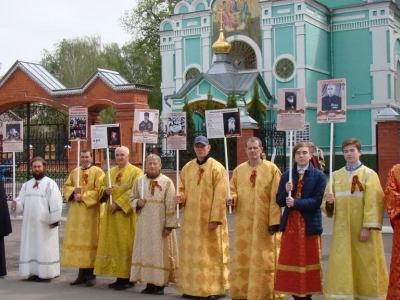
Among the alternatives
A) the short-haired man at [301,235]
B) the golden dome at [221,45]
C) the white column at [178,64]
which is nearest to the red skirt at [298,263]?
the short-haired man at [301,235]

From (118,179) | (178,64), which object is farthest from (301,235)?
(178,64)

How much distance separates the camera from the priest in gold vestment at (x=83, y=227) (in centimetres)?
890

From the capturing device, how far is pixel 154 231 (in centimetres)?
822

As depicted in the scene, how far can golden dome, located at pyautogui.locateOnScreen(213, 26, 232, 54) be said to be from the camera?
3247 centimetres

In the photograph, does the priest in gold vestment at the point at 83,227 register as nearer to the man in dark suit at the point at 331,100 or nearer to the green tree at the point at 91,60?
the man in dark suit at the point at 331,100

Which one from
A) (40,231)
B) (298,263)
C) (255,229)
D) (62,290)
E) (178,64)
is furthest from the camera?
(178,64)

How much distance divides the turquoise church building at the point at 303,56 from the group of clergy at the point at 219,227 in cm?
2132

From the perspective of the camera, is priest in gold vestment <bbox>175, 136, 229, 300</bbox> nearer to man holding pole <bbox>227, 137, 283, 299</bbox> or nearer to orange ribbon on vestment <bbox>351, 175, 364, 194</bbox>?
man holding pole <bbox>227, 137, 283, 299</bbox>

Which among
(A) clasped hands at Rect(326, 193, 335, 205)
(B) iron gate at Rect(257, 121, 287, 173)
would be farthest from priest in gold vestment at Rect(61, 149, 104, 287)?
(B) iron gate at Rect(257, 121, 287, 173)

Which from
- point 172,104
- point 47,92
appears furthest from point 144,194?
point 172,104

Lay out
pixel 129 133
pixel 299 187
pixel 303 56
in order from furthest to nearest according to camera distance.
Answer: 1. pixel 303 56
2. pixel 129 133
3. pixel 299 187

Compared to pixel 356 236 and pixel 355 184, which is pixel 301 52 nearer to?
pixel 355 184

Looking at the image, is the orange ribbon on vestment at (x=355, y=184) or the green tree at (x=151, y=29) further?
the green tree at (x=151, y=29)

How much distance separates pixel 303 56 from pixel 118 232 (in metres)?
24.0
